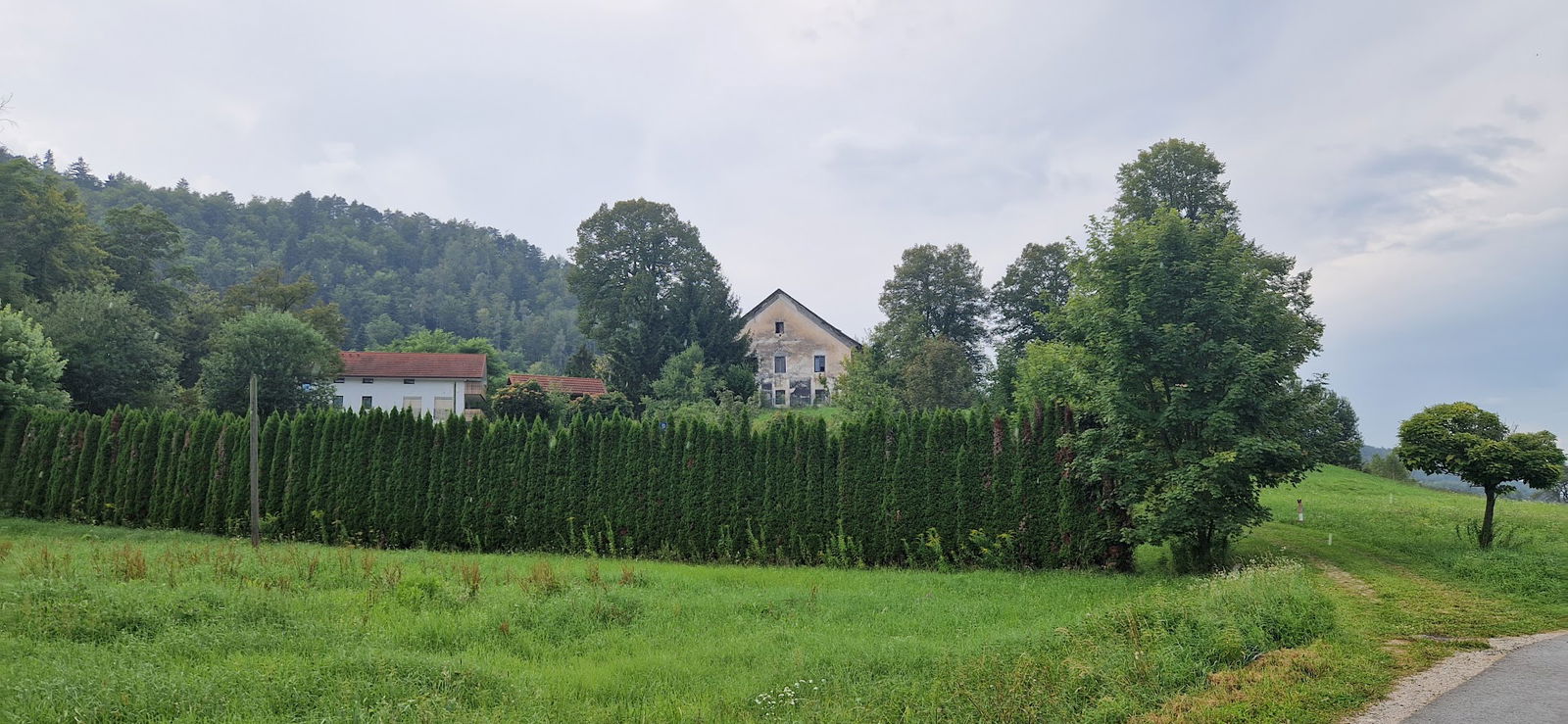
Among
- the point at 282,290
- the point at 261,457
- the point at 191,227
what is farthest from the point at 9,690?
the point at 191,227

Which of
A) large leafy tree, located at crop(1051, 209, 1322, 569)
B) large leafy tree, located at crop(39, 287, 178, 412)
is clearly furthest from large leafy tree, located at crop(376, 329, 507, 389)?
large leafy tree, located at crop(1051, 209, 1322, 569)

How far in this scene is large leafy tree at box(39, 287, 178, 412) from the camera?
32312 millimetres

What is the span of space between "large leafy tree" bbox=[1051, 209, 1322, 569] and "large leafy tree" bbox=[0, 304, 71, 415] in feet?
94.3

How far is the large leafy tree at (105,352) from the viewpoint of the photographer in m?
32.3

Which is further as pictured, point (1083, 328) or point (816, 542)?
point (816, 542)

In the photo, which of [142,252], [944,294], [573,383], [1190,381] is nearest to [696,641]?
[1190,381]

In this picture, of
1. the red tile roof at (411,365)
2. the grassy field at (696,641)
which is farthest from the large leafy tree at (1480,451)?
the red tile roof at (411,365)

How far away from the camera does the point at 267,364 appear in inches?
1570

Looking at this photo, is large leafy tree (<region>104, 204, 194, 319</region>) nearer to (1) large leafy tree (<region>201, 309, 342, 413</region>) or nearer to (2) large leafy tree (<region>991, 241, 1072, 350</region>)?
(1) large leafy tree (<region>201, 309, 342, 413</region>)

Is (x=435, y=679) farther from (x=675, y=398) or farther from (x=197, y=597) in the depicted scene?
(x=675, y=398)

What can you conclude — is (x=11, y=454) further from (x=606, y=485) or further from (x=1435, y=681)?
(x=1435, y=681)

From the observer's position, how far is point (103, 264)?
47.3 meters

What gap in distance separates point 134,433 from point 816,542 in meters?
19.2

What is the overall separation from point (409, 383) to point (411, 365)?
1324 millimetres
